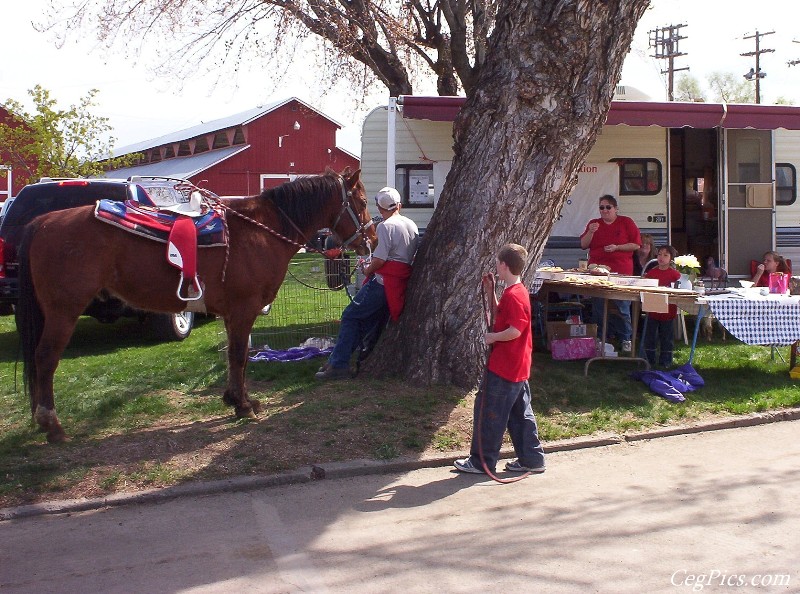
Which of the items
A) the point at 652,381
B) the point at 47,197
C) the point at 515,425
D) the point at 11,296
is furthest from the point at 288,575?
the point at 47,197

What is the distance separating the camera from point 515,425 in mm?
6238

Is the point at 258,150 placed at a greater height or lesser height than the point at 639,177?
greater

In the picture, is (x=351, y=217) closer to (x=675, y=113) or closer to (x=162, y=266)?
(x=162, y=266)

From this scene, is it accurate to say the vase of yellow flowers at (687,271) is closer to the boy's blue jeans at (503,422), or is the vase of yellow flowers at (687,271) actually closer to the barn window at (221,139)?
the boy's blue jeans at (503,422)

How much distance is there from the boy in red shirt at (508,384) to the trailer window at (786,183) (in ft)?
29.2

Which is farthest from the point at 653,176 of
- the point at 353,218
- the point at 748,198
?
the point at 353,218

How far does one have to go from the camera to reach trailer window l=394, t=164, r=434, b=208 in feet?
40.3

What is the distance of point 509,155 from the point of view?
7332 millimetres

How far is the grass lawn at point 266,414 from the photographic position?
6059mm

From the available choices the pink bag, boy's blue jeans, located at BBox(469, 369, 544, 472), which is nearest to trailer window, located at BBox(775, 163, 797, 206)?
the pink bag

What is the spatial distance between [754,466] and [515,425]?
1851 millimetres

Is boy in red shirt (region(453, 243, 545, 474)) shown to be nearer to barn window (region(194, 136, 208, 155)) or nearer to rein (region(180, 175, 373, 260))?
rein (region(180, 175, 373, 260))

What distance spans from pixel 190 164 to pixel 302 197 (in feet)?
111

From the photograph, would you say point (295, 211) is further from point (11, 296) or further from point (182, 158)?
point (182, 158)
